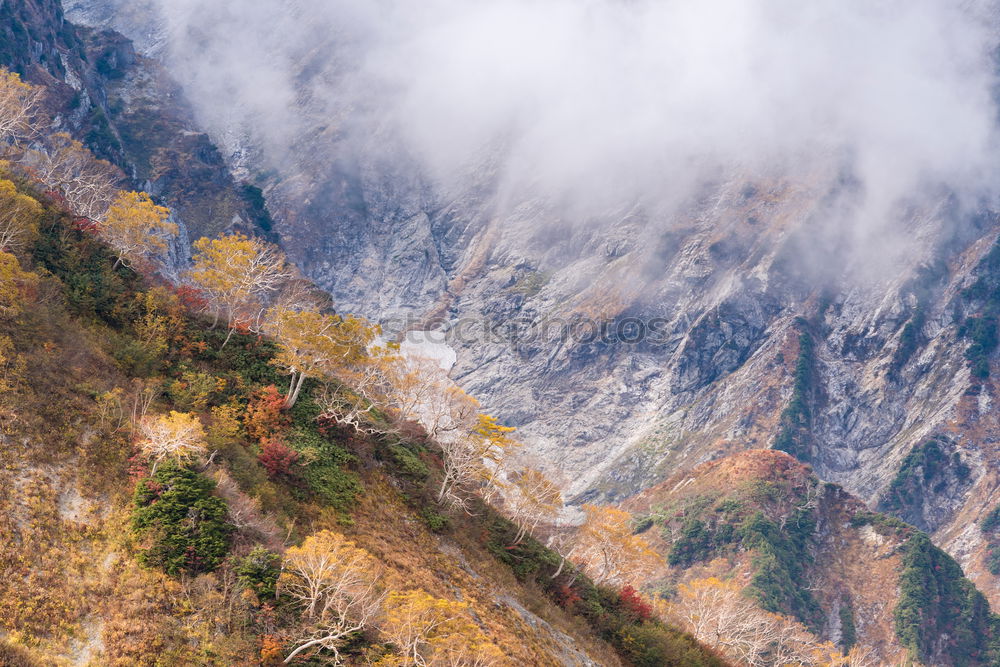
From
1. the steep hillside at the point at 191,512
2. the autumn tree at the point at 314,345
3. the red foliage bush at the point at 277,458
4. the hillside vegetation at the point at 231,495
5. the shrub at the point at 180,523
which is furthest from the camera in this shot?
the autumn tree at the point at 314,345

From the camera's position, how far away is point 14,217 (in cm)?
4338

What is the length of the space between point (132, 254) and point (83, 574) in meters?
34.9

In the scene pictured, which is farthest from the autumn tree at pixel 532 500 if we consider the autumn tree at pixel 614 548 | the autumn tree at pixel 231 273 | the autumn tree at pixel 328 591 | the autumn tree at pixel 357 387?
the autumn tree at pixel 231 273

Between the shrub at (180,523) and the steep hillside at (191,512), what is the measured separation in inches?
3.3

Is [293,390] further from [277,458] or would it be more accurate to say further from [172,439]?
[172,439]

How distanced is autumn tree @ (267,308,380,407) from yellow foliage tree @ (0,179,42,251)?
18659 millimetres

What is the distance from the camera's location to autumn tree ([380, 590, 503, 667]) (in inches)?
1142

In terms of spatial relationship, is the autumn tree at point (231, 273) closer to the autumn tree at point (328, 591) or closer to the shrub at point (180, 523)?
the shrub at point (180, 523)

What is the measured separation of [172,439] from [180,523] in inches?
179

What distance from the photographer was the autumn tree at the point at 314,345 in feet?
164

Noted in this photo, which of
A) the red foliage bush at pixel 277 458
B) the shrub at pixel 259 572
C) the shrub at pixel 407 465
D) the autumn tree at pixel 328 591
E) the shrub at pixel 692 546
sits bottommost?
the shrub at pixel 692 546

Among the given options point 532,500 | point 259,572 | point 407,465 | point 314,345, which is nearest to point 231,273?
point 314,345

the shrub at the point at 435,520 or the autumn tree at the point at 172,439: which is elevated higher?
the autumn tree at the point at 172,439

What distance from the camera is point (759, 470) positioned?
197 m
